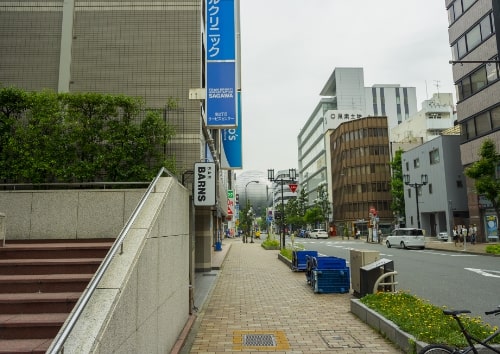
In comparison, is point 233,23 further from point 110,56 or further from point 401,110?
point 401,110

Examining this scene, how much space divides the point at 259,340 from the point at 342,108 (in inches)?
3544

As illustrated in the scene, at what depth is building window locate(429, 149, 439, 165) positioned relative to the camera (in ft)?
155

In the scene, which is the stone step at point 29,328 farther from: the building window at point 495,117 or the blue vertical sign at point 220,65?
the building window at point 495,117

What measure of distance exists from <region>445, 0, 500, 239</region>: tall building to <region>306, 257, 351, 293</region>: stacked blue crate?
28555 millimetres

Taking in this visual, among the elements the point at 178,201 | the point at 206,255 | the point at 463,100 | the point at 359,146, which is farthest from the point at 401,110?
the point at 178,201

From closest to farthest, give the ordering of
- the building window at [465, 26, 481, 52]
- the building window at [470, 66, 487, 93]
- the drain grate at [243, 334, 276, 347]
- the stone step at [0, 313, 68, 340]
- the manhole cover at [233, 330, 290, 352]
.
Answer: the stone step at [0, 313, 68, 340]
the manhole cover at [233, 330, 290, 352]
the drain grate at [243, 334, 276, 347]
the building window at [470, 66, 487, 93]
the building window at [465, 26, 481, 52]

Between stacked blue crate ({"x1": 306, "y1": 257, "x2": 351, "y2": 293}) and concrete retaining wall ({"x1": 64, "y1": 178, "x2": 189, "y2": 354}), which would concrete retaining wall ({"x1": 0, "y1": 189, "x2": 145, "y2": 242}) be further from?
stacked blue crate ({"x1": 306, "y1": 257, "x2": 351, "y2": 293})

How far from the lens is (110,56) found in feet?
40.8

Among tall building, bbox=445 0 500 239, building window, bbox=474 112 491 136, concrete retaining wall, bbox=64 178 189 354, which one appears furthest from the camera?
building window, bbox=474 112 491 136

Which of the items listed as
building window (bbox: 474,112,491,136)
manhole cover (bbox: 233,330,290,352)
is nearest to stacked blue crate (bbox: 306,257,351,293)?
manhole cover (bbox: 233,330,290,352)


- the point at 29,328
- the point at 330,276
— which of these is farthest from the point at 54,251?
the point at 330,276

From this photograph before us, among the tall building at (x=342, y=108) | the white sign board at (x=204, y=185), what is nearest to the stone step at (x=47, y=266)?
the white sign board at (x=204, y=185)

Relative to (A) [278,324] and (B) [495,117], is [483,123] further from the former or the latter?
(A) [278,324]

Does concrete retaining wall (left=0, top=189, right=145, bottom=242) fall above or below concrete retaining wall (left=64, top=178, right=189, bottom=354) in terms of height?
above
